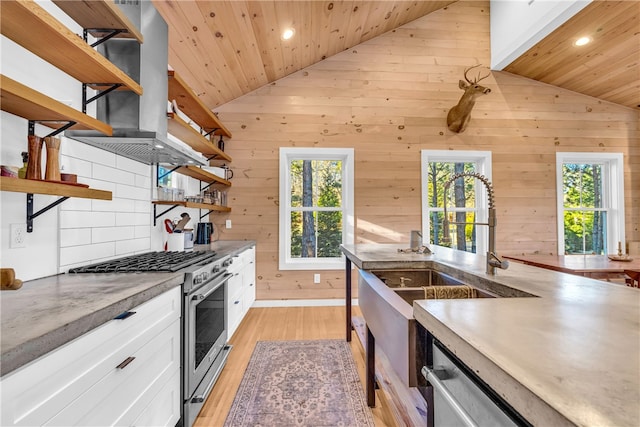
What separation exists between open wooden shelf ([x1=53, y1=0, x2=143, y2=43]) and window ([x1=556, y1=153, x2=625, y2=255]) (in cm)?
535

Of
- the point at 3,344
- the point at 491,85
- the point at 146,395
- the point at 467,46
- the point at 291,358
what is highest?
the point at 467,46

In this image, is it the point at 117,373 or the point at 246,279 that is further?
the point at 246,279

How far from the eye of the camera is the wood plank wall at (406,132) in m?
3.96

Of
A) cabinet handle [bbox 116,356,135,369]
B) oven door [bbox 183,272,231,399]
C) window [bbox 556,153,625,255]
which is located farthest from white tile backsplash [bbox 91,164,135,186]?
window [bbox 556,153,625,255]

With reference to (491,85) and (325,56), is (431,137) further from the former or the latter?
(325,56)

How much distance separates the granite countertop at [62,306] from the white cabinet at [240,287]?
1061 millimetres

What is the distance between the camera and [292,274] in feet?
13.0

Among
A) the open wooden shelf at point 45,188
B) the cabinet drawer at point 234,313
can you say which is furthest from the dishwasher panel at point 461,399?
the cabinet drawer at point 234,313

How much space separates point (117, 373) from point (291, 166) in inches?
131

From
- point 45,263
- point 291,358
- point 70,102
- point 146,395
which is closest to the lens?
point 146,395

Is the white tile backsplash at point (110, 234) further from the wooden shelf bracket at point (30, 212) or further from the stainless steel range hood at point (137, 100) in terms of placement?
the stainless steel range hood at point (137, 100)

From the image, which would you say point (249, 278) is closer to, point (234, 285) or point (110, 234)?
point (234, 285)

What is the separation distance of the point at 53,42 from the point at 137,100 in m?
0.52

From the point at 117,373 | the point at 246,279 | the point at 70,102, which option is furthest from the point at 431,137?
the point at 117,373
